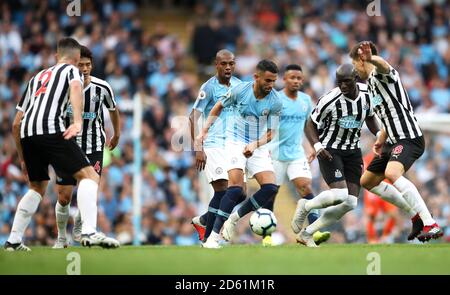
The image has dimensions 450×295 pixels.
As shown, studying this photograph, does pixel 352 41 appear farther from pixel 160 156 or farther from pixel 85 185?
pixel 85 185

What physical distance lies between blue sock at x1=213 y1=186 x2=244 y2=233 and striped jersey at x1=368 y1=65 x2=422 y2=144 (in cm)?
196

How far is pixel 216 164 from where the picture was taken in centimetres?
1327

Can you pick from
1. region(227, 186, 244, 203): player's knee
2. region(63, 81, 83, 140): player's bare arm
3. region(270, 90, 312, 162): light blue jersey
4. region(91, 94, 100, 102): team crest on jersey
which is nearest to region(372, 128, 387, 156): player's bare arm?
region(270, 90, 312, 162): light blue jersey

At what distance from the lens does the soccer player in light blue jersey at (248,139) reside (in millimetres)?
12805

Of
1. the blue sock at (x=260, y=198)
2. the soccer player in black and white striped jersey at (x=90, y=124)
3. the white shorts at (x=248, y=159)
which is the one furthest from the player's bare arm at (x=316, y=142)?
the soccer player in black and white striped jersey at (x=90, y=124)

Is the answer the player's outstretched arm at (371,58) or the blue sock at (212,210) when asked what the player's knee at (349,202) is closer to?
the blue sock at (212,210)

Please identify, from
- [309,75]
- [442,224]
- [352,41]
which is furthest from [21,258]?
[352,41]

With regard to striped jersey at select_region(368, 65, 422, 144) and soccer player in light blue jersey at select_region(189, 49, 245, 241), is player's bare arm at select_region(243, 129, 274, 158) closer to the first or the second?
soccer player in light blue jersey at select_region(189, 49, 245, 241)

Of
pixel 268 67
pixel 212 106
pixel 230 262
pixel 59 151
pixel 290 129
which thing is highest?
pixel 268 67

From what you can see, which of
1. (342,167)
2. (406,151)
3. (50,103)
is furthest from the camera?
(342,167)

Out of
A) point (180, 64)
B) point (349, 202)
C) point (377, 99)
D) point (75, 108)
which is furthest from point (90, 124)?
point (180, 64)

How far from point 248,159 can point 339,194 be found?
1.26 metres

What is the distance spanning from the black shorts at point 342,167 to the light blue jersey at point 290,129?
4.56 feet

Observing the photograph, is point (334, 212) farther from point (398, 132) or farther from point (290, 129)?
point (290, 129)
